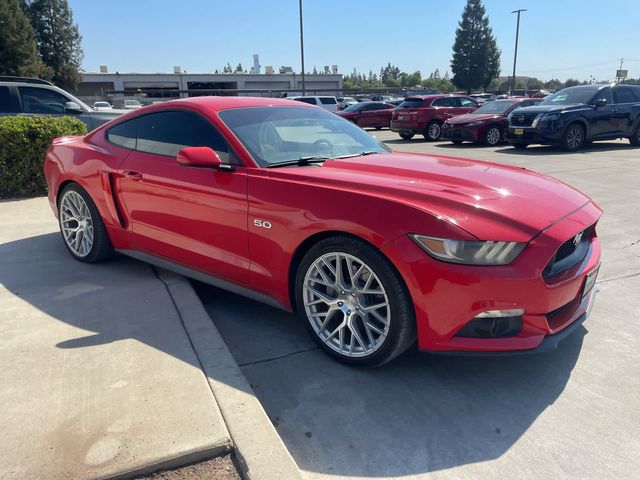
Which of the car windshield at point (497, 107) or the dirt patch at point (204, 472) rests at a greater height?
the car windshield at point (497, 107)

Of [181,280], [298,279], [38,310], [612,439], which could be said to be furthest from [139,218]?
[612,439]

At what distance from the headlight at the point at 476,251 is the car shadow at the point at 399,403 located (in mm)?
766

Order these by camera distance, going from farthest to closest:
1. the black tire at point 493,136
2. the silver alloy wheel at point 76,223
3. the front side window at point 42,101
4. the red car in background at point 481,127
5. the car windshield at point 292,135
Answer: the black tire at point 493,136 < the red car in background at point 481,127 < the front side window at point 42,101 < the silver alloy wheel at point 76,223 < the car windshield at point 292,135

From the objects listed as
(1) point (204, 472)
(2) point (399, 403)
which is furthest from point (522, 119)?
(1) point (204, 472)

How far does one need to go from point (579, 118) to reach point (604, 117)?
909mm

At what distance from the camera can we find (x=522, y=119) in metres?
13.3

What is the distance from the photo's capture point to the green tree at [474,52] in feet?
217

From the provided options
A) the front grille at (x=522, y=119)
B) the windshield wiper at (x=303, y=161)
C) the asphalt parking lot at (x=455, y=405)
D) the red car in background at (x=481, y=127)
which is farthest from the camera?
the red car in background at (x=481, y=127)

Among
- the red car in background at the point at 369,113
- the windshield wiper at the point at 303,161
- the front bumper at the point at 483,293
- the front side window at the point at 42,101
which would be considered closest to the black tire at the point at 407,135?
the red car in background at the point at 369,113

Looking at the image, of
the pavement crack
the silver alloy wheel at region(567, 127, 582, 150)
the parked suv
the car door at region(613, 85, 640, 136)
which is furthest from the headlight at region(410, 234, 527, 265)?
the parked suv

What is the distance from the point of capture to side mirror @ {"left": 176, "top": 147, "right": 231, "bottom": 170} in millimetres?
3344

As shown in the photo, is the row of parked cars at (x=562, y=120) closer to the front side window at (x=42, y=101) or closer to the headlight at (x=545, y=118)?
the headlight at (x=545, y=118)

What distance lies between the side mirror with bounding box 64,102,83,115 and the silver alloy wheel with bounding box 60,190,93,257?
543cm

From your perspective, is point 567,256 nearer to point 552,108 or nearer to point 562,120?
point 562,120
